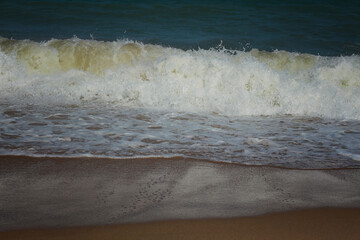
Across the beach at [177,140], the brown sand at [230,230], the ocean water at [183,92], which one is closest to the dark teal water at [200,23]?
the ocean water at [183,92]

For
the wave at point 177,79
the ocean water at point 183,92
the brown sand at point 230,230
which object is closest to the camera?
the brown sand at point 230,230

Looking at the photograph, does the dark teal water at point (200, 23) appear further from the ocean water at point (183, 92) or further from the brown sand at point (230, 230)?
the brown sand at point (230, 230)

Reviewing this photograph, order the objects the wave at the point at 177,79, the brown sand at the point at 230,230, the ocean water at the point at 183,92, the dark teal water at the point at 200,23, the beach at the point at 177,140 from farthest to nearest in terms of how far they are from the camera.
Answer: the dark teal water at the point at 200,23 < the wave at the point at 177,79 < the ocean water at the point at 183,92 < the beach at the point at 177,140 < the brown sand at the point at 230,230

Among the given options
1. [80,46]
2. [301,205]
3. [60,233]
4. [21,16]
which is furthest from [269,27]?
[60,233]

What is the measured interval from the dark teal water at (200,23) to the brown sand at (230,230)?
28.0 ft

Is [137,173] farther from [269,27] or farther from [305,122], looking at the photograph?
[269,27]

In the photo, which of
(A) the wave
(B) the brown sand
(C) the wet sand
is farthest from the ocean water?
(B) the brown sand

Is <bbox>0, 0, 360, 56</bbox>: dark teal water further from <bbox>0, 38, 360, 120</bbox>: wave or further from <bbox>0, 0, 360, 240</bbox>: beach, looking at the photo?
<bbox>0, 38, 360, 120</bbox>: wave

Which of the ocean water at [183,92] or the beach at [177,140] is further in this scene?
the ocean water at [183,92]

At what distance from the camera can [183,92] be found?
24.7ft

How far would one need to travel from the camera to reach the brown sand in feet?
8.90

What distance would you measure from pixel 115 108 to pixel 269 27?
871 cm

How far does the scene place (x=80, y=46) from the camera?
913 cm

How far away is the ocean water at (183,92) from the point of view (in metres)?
4.60
